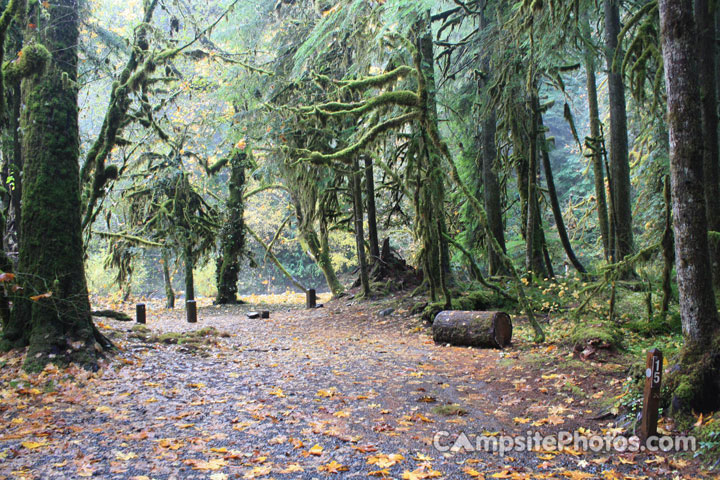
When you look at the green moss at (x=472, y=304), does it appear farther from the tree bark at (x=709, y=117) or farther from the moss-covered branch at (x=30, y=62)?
the moss-covered branch at (x=30, y=62)

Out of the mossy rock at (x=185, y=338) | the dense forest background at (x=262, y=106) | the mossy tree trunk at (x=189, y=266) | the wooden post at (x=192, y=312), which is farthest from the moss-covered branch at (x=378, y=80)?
the mossy tree trunk at (x=189, y=266)

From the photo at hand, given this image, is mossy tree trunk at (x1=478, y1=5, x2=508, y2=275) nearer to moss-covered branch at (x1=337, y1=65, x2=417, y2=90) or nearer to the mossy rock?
moss-covered branch at (x1=337, y1=65, x2=417, y2=90)

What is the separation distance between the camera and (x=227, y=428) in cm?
450

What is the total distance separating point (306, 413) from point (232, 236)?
12846 millimetres

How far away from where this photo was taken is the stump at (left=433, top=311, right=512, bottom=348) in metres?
7.99

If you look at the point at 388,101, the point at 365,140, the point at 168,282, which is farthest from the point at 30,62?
the point at 168,282

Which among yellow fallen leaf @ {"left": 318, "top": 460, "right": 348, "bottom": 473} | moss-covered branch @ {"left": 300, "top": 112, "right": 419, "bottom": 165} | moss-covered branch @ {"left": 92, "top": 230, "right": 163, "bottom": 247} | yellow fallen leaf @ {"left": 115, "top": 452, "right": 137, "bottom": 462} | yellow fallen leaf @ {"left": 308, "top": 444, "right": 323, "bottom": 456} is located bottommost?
yellow fallen leaf @ {"left": 318, "top": 460, "right": 348, "bottom": 473}

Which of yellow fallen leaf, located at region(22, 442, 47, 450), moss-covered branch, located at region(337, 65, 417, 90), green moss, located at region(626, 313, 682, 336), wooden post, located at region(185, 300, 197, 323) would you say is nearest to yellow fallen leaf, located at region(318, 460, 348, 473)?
yellow fallen leaf, located at region(22, 442, 47, 450)

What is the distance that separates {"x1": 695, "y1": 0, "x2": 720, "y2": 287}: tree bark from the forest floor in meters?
1.88

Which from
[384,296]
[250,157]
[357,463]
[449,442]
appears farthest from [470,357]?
[250,157]

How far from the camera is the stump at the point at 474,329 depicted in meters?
7.99

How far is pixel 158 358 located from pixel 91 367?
115 centimetres

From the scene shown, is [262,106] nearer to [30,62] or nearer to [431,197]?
[431,197]

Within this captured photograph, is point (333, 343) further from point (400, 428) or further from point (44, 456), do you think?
point (44, 456)
